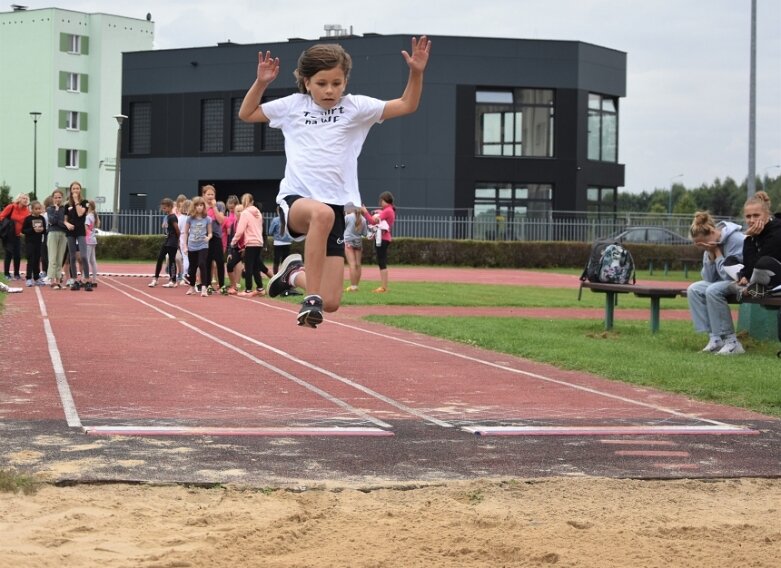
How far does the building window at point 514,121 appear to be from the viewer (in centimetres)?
4947

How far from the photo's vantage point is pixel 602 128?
5178cm

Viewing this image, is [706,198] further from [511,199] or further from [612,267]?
[612,267]

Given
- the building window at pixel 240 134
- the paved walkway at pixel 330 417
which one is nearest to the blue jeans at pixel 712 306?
the paved walkway at pixel 330 417

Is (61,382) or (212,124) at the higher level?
(212,124)

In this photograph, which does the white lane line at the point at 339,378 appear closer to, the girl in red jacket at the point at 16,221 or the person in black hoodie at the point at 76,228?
the person in black hoodie at the point at 76,228

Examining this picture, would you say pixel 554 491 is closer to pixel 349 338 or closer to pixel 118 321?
pixel 349 338

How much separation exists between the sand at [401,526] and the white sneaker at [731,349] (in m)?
6.87

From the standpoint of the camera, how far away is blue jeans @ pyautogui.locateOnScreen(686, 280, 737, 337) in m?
12.8

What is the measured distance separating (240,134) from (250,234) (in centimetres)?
3244

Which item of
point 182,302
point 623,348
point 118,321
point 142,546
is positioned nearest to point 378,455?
point 142,546

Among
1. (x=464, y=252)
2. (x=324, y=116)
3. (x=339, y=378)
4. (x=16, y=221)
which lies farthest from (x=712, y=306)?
(x=464, y=252)

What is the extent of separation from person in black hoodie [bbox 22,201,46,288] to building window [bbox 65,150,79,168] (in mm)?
59870

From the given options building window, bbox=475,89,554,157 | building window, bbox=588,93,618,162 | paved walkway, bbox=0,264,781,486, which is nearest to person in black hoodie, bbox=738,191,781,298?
paved walkway, bbox=0,264,781,486

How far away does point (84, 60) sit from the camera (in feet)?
272
